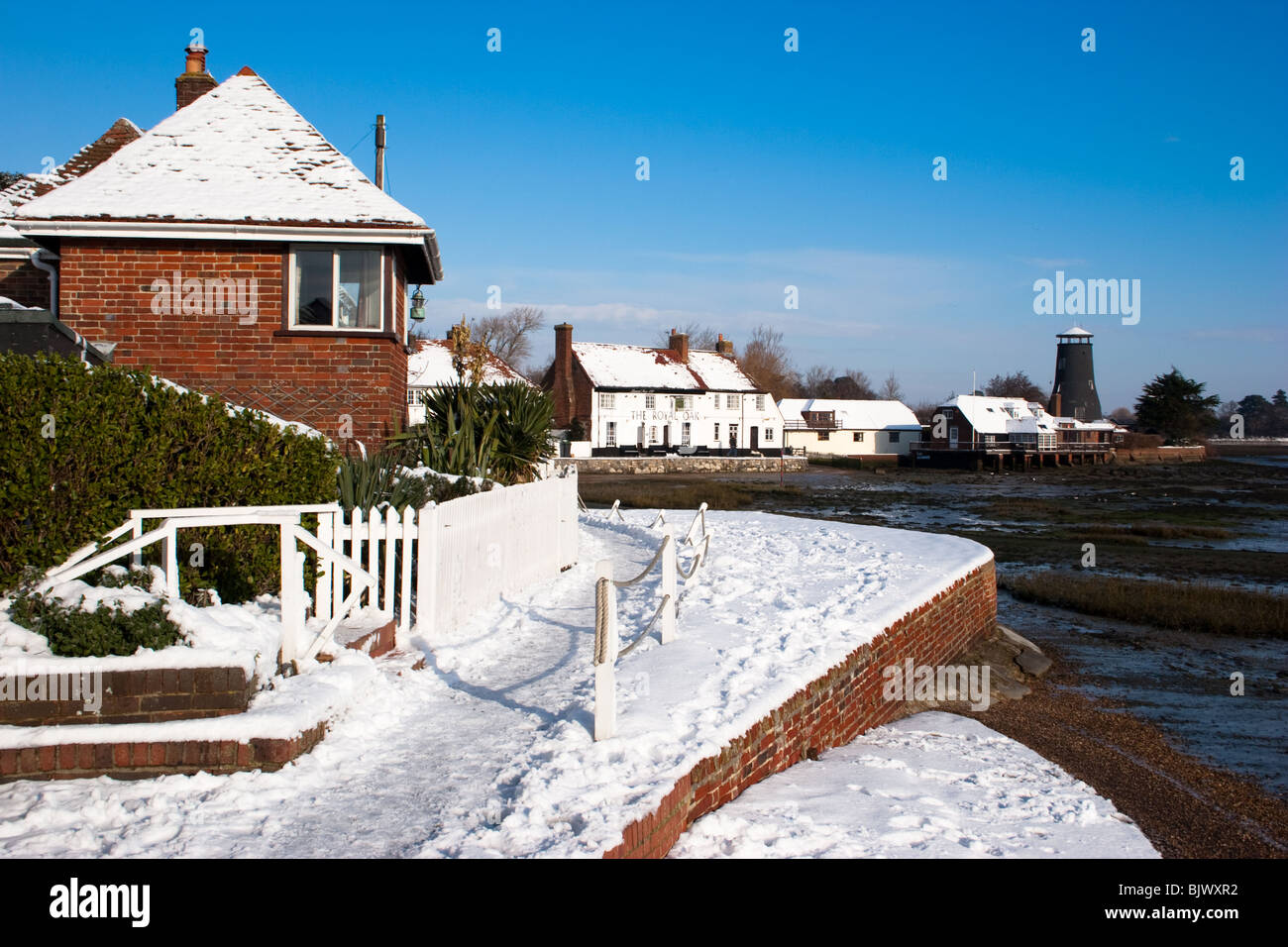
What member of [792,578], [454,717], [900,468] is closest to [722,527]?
[792,578]

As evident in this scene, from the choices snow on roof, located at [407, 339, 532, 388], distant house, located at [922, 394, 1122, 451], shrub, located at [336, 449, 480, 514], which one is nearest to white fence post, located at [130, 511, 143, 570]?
shrub, located at [336, 449, 480, 514]

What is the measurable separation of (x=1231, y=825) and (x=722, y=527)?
36.9ft

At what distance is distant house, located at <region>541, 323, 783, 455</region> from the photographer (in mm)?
65812

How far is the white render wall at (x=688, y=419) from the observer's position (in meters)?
66.0

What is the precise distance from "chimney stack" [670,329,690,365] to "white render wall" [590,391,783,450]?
3.75 meters

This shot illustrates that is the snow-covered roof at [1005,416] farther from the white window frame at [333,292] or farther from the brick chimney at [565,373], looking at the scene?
the white window frame at [333,292]

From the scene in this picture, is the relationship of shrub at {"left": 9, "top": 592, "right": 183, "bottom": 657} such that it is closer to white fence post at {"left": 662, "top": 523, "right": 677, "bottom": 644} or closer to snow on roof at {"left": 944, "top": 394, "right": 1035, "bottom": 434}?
white fence post at {"left": 662, "top": 523, "right": 677, "bottom": 644}

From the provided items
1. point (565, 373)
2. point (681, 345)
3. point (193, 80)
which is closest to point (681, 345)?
point (681, 345)

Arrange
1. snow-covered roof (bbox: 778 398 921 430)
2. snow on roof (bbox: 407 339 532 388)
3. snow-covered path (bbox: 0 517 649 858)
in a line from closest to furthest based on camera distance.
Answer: snow-covered path (bbox: 0 517 649 858), snow on roof (bbox: 407 339 532 388), snow-covered roof (bbox: 778 398 921 430)

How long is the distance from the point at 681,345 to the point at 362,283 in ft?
192

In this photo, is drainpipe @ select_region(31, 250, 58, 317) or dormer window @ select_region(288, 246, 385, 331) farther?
drainpipe @ select_region(31, 250, 58, 317)

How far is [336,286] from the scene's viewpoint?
14.1 m
